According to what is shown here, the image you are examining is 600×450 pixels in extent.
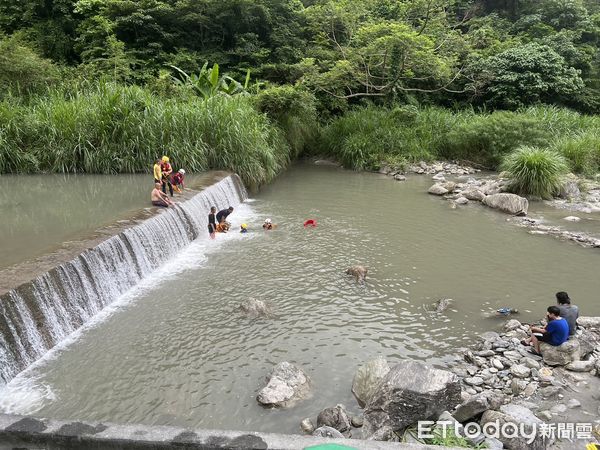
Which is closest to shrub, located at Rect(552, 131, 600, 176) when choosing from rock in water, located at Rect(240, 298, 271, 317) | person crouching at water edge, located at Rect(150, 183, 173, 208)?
person crouching at water edge, located at Rect(150, 183, 173, 208)

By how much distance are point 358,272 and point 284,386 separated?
3558 mm

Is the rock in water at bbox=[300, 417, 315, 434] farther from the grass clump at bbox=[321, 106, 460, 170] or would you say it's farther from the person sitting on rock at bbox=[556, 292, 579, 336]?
the grass clump at bbox=[321, 106, 460, 170]

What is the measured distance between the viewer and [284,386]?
502 cm

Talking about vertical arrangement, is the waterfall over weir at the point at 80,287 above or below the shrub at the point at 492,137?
below

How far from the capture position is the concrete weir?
307cm

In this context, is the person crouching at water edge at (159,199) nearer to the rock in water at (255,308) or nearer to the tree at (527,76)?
the rock in water at (255,308)

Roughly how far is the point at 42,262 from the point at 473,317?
617cm

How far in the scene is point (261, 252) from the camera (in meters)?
9.54

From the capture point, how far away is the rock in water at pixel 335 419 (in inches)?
177

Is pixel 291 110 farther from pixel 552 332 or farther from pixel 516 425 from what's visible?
pixel 516 425

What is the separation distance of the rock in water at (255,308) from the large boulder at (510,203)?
29.6 ft

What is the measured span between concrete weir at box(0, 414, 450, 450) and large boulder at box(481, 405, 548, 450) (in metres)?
1.26

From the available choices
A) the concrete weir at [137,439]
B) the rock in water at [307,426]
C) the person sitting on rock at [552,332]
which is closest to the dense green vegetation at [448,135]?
the person sitting on rock at [552,332]

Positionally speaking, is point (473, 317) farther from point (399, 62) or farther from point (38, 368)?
point (399, 62)
